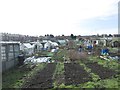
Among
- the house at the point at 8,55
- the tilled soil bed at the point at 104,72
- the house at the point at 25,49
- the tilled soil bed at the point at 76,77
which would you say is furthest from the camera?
the house at the point at 25,49

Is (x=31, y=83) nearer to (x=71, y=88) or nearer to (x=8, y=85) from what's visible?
(x=8, y=85)

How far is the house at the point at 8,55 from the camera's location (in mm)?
15046

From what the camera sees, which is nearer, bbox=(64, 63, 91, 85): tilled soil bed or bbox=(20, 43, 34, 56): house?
bbox=(64, 63, 91, 85): tilled soil bed

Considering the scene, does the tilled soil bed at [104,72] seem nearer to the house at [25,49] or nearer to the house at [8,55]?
the house at [8,55]

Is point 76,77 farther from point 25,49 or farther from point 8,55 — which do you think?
point 25,49

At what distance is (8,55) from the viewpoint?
16.2 m

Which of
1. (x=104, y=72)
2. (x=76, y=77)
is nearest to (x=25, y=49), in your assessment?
(x=104, y=72)

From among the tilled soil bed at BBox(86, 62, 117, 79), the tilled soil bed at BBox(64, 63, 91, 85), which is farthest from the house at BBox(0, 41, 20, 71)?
the tilled soil bed at BBox(86, 62, 117, 79)

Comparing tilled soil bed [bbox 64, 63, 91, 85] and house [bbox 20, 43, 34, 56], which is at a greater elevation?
house [bbox 20, 43, 34, 56]

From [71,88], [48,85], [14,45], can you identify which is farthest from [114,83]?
[14,45]

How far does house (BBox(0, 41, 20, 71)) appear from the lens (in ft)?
49.4

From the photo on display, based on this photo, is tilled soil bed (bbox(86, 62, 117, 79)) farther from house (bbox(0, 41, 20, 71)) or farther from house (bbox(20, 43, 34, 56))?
house (bbox(20, 43, 34, 56))

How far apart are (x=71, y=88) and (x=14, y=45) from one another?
33.7 feet

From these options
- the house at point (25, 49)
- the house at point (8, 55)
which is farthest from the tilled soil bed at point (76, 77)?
the house at point (25, 49)
